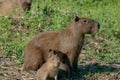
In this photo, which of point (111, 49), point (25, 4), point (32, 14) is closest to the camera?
point (111, 49)

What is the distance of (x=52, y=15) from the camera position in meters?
12.0

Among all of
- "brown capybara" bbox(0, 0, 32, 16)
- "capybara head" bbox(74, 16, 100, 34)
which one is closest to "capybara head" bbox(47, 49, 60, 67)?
"capybara head" bbox(74, 16, 100, 34)

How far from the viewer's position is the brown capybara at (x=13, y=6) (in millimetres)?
12258

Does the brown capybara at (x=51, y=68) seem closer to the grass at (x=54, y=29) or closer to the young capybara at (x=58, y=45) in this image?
the young capybara at (x=58, y=45)

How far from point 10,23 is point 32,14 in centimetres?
94

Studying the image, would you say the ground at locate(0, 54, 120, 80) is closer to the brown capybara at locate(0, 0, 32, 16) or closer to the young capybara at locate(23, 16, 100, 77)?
the young capybara at locate(23, 16, 100, 77)

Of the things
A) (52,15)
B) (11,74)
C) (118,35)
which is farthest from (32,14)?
(11,74)

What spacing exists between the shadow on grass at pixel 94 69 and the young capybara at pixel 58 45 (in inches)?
10.5

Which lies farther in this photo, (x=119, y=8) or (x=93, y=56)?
(x=119, y=8)

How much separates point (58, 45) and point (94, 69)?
913 millimetres

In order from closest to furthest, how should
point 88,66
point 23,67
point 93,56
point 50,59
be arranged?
1. point 50,59
2. point 23,67
3. point 88,66
4. point 93,56

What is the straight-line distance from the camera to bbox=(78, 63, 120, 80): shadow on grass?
838 cm

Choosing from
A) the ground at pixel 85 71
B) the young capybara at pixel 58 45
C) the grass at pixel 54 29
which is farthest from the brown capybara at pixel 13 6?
the young capybara at pixel 58 45

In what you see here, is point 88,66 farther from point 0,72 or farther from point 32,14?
point 32,14
